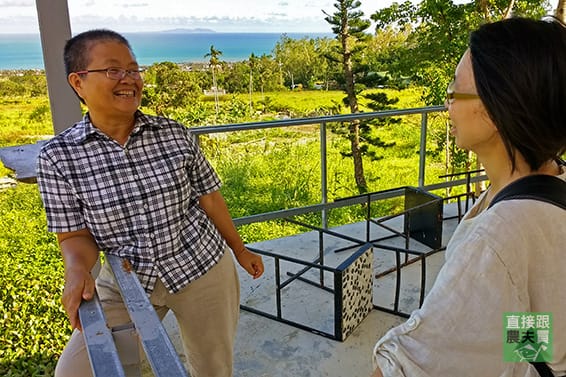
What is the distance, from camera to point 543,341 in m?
0.77

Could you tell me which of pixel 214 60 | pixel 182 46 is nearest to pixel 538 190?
pixel 214 60

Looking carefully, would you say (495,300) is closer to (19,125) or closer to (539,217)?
(539,217)

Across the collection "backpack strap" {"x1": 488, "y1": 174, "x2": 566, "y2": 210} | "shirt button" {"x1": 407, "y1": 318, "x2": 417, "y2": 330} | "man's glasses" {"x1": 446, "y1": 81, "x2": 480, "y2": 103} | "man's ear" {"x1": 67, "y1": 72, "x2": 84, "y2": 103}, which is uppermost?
"man's ear" {"x1": 67, "y1": 72, "x2": 84, "y2": 103}

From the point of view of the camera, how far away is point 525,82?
0.75 meters

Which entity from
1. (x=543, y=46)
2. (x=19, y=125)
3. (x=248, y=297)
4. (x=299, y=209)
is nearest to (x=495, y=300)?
(x=543, y=46)

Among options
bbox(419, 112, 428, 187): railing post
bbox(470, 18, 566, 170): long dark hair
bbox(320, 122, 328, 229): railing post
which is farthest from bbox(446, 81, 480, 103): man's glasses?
bbox(419, 112, 428, 187): railing post

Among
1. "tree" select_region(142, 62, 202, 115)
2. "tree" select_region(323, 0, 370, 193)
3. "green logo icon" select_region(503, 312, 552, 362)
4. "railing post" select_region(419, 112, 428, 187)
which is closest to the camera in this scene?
"green logo icon" select_region(503, 312, 552, 362)

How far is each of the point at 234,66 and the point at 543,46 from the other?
1436cm

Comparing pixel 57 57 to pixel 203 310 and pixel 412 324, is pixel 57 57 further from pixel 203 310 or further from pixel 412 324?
pixel 412 324

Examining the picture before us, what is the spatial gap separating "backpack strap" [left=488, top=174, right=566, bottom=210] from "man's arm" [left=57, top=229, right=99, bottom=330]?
2.63ft

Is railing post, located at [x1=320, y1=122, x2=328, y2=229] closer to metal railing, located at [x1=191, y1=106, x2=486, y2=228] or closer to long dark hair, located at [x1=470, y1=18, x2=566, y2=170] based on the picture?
metal railing, located at [x1=191, y1=106, x2=486, y2=228]

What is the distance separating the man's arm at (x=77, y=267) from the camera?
1.07 m

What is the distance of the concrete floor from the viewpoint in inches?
82.0

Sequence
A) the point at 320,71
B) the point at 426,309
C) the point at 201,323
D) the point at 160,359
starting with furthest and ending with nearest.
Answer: the point at 320,71 < the point at 201,323 < the point at 426,309 < the point at 160,359
